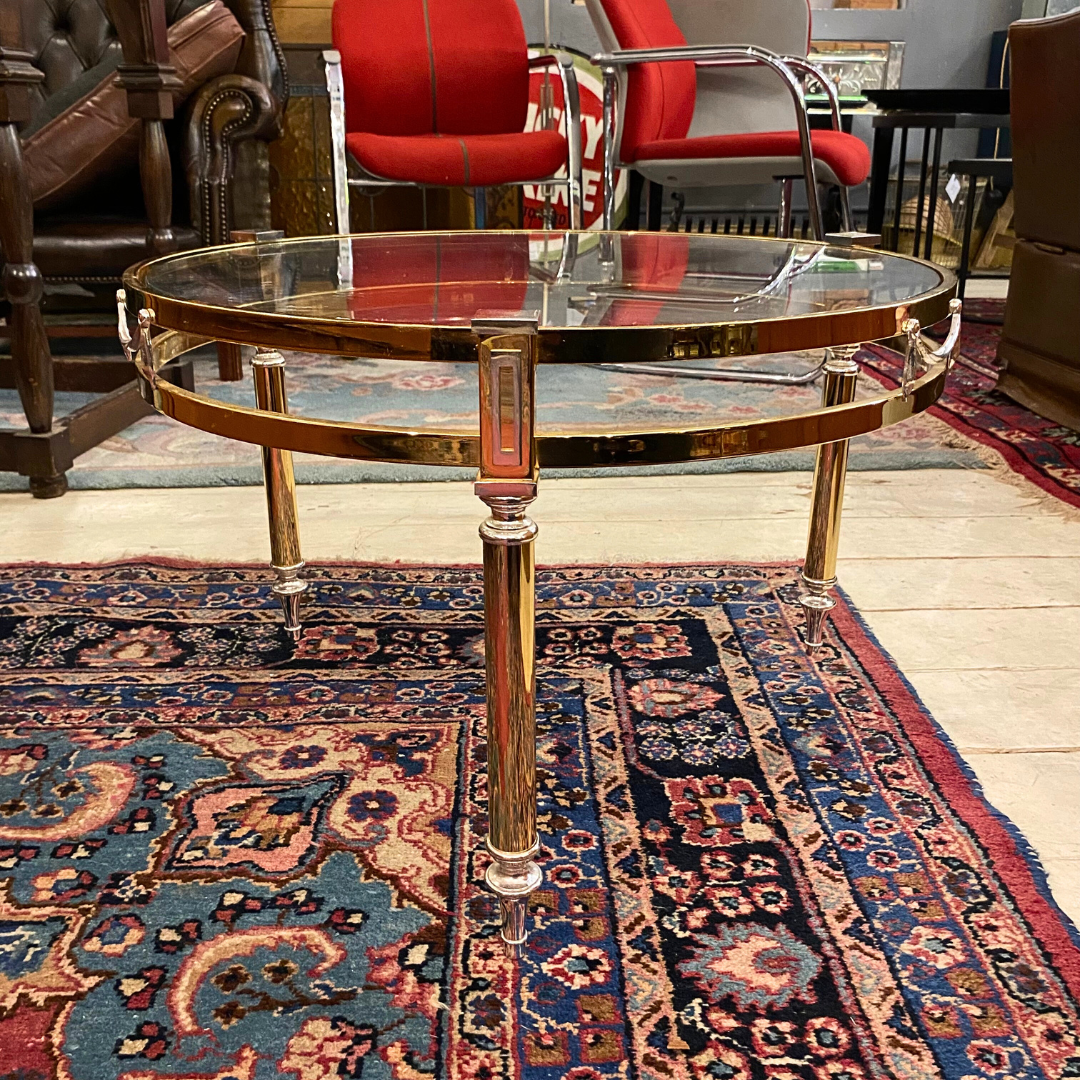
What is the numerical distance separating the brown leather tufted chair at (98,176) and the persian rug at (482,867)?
0.71 m

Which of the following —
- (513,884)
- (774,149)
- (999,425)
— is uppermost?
(774,149)

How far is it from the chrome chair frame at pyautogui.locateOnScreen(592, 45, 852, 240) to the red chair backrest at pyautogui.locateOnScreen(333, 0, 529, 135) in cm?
47

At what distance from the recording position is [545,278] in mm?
995

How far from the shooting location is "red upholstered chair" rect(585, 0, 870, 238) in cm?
241

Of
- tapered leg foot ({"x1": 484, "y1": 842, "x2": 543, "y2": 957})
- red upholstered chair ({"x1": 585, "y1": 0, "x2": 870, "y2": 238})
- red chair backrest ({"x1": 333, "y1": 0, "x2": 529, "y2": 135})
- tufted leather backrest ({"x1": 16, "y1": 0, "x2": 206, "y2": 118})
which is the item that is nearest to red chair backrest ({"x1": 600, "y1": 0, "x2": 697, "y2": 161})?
red upholstered chair ({"x1": 585, "y1": 0, "x2": 870, "y2": 238})

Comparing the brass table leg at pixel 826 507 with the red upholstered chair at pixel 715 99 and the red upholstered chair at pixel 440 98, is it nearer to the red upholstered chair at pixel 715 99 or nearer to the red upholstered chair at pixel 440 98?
the red upholstered chair at pixel 715 99

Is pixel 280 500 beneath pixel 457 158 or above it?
beneath

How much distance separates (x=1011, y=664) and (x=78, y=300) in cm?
227

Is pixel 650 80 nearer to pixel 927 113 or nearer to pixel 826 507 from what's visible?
pixel 927 113

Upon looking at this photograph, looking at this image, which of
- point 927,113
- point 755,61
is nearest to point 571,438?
point 755,61

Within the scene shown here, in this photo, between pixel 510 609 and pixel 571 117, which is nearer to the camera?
pixel 510 609

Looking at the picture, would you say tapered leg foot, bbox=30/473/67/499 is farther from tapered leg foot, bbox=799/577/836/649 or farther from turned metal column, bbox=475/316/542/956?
turned metal column, bbox=475/316/542/956

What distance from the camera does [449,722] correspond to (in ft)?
3.70

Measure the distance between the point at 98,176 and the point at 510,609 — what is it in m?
2.13
